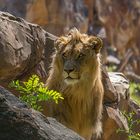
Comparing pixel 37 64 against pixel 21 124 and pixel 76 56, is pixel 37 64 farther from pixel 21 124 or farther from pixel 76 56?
pixel 21 124

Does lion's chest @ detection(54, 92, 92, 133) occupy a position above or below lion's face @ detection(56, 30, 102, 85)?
below

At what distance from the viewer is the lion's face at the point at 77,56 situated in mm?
6082

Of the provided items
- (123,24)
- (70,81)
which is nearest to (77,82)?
(70,81)

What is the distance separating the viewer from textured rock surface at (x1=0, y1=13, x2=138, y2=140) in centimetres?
675

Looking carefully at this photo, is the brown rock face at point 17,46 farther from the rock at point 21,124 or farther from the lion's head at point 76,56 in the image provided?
the rock at point 21,124

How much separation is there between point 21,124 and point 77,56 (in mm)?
3032

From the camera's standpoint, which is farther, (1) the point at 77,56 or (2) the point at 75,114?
(2) the point at 75,114

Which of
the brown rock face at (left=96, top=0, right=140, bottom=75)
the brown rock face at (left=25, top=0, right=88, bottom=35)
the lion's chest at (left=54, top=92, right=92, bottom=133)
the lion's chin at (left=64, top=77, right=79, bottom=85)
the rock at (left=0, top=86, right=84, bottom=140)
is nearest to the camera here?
the rock at (left=0, top=86, right=84, bottom=140)

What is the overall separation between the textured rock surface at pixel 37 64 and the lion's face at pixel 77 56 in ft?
2.15

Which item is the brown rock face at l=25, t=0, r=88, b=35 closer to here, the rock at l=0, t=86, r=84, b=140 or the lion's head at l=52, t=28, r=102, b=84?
the lion's head at l=52, t=28, r=102, b=84

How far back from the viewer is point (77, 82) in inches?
246

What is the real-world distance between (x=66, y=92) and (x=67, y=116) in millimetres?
335

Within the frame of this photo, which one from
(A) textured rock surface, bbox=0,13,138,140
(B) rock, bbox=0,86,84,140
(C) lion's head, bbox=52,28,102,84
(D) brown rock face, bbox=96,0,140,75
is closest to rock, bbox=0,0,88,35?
(D) brown rock face, bbox=96,0,140,75

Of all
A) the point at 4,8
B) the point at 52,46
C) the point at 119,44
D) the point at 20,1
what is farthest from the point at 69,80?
the point at 119,44
